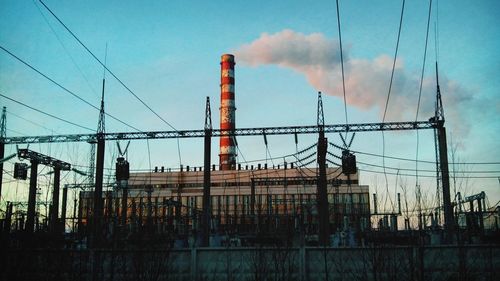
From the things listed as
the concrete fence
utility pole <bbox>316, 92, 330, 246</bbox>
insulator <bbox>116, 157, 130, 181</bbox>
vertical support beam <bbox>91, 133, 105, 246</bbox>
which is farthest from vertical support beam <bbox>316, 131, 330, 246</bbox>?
the concrete fence

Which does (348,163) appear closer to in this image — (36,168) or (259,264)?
(259,264)

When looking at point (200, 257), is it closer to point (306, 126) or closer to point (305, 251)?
point (305, 251)

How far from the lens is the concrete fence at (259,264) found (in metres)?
8.62

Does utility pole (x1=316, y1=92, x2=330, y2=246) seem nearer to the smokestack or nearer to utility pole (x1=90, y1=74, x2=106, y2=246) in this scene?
utility pole (x1=90, y1=74, x2=106, y2=246)

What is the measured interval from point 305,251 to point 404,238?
1298 centimetres

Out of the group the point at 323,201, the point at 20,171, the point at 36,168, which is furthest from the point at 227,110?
the point at 323,201

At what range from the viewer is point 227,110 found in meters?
50.1

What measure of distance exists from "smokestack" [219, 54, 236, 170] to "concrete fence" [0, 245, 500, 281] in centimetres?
4016

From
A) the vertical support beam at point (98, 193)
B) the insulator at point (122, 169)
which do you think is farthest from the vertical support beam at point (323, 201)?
the vertical support beam at point (98, 193)

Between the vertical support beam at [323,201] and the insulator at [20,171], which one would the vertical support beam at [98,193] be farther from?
the vertical support beam at [323,201]

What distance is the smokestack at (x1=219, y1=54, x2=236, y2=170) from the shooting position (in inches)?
1972

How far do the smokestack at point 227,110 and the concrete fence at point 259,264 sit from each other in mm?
40160

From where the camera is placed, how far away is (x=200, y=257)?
31.4ft

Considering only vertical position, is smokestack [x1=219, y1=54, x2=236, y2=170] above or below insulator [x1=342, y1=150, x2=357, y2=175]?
above
